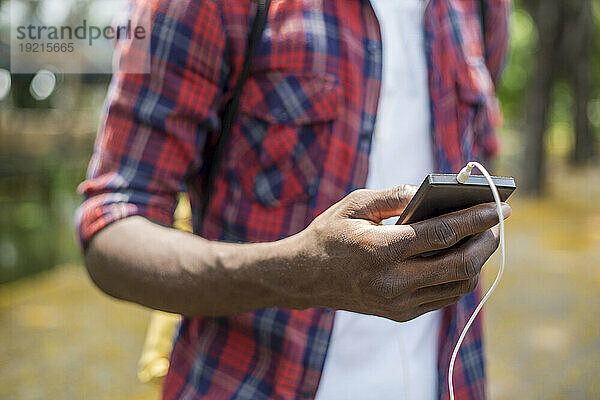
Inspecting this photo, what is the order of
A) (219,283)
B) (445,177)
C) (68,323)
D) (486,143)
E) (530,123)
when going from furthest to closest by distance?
(530,123), (68,323), (486,143), (219,283), (445,177)

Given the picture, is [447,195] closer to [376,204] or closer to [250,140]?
[376,204]

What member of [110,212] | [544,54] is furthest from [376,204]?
[544,54]

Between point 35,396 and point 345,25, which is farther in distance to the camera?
point 35,396

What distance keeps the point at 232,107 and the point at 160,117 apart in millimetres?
135

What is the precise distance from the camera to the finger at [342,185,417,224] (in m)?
0.98

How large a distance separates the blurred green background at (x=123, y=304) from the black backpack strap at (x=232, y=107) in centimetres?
359

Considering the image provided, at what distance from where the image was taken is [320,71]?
4.11 ft

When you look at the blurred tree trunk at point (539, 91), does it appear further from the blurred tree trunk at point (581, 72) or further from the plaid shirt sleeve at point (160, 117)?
the plaid shirt sleeve at point (160, 117)

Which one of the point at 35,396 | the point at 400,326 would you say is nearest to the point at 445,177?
the point at 400,326

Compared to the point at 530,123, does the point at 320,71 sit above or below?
above

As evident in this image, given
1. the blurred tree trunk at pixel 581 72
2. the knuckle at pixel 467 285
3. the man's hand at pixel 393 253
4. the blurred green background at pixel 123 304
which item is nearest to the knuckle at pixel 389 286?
the man's hand at pixel 393 253

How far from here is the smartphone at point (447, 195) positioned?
2.92 feet

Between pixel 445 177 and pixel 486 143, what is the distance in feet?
2.98

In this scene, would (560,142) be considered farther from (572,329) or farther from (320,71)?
(320,71)
